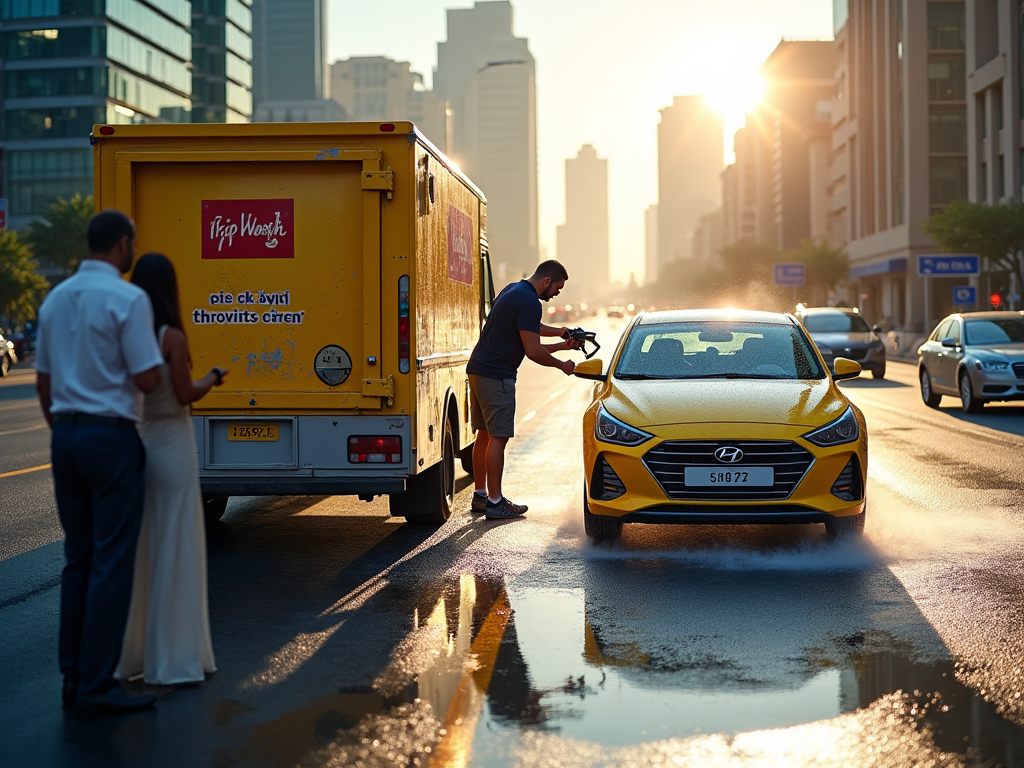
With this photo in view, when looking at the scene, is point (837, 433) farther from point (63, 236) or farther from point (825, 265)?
point (825, 265)

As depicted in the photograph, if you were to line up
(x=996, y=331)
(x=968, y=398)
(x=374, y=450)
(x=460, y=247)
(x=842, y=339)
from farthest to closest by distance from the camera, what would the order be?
(x=842, y=339)
(x=996, y=331)
(x=968, y=398)
(x=460, y=247)
(x=374, y=450)

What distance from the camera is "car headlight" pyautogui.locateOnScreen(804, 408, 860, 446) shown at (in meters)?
7.97

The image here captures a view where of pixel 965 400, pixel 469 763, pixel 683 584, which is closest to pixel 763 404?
pixel 683 584

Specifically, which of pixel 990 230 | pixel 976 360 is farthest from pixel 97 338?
pixel 990 230

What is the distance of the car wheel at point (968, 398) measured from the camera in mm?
19812

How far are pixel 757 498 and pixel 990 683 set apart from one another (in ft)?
9.11

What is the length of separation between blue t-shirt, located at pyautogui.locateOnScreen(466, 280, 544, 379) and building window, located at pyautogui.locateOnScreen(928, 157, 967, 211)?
218 feet

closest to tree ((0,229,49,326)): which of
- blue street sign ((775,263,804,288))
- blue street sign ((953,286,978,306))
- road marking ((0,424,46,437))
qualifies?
road marking ((0,424,46,437))

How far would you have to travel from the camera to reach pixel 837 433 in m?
8.08

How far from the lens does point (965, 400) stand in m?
20.1

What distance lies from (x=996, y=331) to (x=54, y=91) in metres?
78.5

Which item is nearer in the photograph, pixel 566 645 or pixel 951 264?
pixel 566 645

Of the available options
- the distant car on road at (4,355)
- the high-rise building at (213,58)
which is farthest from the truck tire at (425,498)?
the high-rise building at (213,58)

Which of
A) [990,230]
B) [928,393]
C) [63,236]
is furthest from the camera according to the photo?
[63,236]
